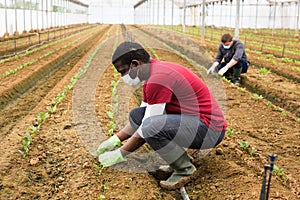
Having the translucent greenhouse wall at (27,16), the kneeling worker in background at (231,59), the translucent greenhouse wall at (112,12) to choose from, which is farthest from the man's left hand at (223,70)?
the translucent greenhouse wall at (112,12)

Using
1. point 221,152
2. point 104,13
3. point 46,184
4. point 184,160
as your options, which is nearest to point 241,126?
point 221,152

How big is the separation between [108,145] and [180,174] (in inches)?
35.4

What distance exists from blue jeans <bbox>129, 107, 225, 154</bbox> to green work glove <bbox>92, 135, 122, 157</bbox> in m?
0.67

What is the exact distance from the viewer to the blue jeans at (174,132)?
3391mm

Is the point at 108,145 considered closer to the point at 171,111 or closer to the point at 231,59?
the point at 171,111

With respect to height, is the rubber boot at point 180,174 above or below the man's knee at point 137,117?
below

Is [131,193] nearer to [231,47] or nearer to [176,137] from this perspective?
[176,137]

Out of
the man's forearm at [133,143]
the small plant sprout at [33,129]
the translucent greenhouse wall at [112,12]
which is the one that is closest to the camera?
the man's forearm at [133,143]

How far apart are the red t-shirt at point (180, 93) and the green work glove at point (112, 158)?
672 millimetres

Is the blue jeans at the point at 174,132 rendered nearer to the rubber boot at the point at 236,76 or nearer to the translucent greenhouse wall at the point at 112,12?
the rubber boot at the point at 236,76

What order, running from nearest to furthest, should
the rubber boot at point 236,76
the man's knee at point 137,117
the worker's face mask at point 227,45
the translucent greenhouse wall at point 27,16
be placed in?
the man's knee at point 137,117, the worker's face mask at point 227,45, the rubber boot at point 236,76, the translucent greenhouse wall at point 27,16

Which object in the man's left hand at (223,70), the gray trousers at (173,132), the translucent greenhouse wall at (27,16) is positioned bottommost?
the gray trousers at (173,132)

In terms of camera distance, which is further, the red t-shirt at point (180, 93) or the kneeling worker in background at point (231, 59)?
the kneeling worker in background at point (231, 59)

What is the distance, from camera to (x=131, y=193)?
Result: 3381mm
